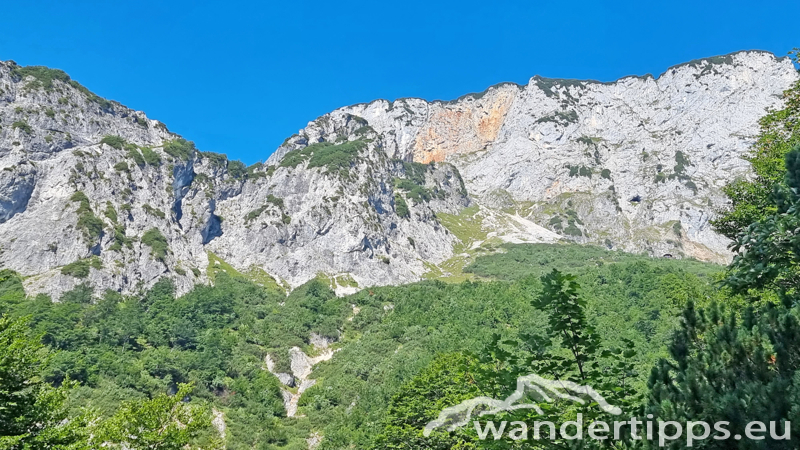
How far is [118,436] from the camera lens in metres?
25.6

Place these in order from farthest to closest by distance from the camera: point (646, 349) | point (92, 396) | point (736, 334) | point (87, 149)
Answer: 1. point (87, 149)
2. point (92, 396)
3. point (646, 349)
4. point (736, 334)

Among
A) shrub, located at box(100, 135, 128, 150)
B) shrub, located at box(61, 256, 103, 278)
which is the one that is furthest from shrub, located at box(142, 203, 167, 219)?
shrub, located at box(61, 256, 103, 278)

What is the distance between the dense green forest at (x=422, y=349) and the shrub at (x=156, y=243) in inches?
594

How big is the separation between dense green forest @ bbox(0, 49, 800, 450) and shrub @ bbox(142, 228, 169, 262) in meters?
15.1

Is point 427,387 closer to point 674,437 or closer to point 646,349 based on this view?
point 674,437

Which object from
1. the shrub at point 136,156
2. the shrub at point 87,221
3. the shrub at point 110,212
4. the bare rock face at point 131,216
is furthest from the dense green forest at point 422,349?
the shrub at point 136,156

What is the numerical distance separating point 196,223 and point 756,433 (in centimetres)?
19136

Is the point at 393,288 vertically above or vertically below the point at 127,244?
below

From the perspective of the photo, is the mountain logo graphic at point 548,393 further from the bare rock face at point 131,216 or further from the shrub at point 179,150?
the shrub at point 179,150

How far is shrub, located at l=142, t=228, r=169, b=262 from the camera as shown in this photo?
488 feet

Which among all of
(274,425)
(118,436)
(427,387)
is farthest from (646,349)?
(118,436)

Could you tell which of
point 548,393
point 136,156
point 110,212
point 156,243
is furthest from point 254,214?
point 548,393

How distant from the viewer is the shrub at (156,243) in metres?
149

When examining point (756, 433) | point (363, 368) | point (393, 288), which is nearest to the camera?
point (756, 433)
